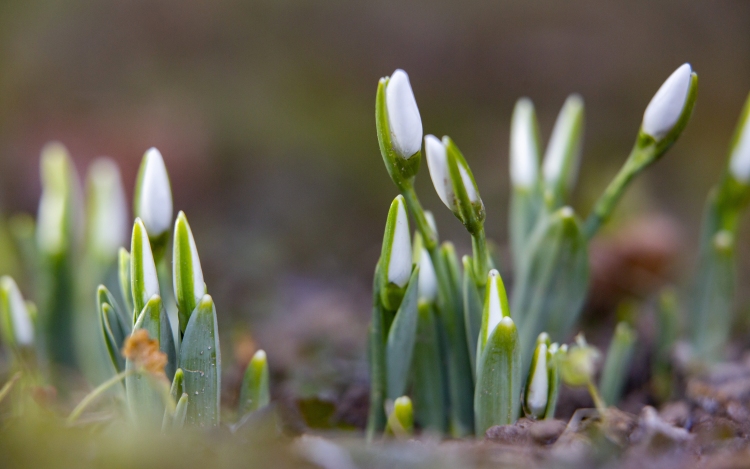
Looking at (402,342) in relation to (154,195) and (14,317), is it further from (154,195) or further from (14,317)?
(14,317)

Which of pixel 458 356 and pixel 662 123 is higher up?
pixel 662 123

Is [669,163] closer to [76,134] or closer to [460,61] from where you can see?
[460,61]

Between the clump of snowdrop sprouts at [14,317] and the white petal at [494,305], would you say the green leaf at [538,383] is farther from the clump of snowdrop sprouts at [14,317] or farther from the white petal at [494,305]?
the clump of snowdrop sprouts at [14,317]

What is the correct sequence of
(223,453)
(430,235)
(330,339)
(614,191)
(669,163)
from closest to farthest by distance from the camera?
(223,453)
(430,235)
(614,191)
(330,339)
(669,163)

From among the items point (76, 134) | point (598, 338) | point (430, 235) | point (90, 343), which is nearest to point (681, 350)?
point (598, 338)

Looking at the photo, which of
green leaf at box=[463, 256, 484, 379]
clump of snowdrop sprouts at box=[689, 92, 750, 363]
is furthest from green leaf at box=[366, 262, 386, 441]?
clump of snowdrop sprouts at box=[689, 92, 750, 363]

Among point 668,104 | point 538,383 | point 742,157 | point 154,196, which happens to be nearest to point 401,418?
point 538,383
